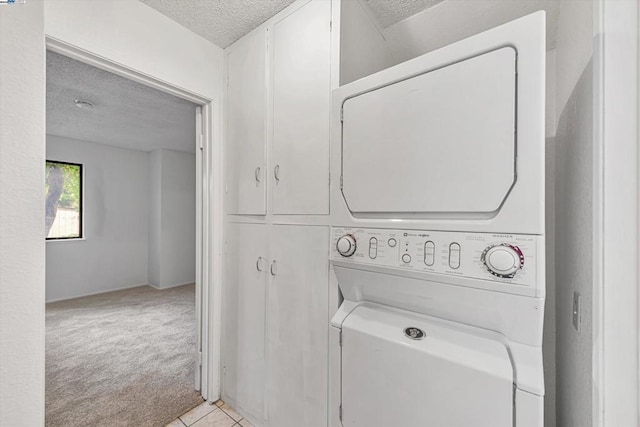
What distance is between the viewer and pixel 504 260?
2.36 ft

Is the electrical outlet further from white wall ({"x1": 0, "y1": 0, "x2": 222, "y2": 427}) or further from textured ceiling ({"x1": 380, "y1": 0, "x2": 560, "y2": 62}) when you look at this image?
white wall ({"x1": 0, "y1": 0, "x2": 222, "y2": 427})

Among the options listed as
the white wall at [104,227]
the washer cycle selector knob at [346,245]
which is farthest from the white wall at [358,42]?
the white wall at [104,227]

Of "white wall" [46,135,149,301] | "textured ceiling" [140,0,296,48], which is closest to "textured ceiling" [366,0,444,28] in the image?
"textured ceiling" [140,0,296,48]

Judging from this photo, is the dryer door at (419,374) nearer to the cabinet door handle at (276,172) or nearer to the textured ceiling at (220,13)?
the cabinet door handle at (276,172)

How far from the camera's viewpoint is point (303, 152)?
140 centimetres

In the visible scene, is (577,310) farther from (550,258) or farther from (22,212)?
(22,212)

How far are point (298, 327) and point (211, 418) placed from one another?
1.03 meters

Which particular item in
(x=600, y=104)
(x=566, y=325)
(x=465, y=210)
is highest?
(x=600, y=104)

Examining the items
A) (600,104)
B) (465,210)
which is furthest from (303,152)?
(600,104)

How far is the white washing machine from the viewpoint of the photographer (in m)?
0.70

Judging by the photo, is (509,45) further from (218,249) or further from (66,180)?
(66,180)

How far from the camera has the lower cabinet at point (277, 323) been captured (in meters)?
1.34

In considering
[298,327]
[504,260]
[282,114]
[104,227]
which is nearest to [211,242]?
[298,327]

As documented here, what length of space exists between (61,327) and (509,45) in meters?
4.69
